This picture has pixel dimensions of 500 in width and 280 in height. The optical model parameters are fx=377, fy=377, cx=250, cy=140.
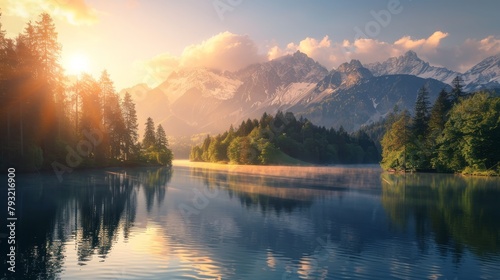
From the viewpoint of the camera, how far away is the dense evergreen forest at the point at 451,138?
113613 mm

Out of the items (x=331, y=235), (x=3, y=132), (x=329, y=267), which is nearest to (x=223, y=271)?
(x=329, y=267)

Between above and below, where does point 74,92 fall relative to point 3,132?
above

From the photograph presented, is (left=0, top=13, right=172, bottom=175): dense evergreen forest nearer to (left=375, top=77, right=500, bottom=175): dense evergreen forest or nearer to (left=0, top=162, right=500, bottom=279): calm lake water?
(left=0, top=162, right=500, bottom=279): calm lake water

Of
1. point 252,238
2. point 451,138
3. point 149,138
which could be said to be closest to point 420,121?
point 451,138

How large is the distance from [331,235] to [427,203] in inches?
1015

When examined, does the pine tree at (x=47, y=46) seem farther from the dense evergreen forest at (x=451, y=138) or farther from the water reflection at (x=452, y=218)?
the dense evergreen forest at (x=451, y=138)

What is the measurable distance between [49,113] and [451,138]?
387ft

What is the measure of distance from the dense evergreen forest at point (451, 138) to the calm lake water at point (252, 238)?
6968 centimetres

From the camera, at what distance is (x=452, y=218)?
4038 cm

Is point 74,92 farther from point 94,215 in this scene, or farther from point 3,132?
point 94,215

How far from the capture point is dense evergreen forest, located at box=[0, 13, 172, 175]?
79.2 m

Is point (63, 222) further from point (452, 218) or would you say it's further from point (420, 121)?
point (420, 121)

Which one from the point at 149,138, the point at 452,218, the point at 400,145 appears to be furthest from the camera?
the point at 149,138

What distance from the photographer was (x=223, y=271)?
22672 millimetres
